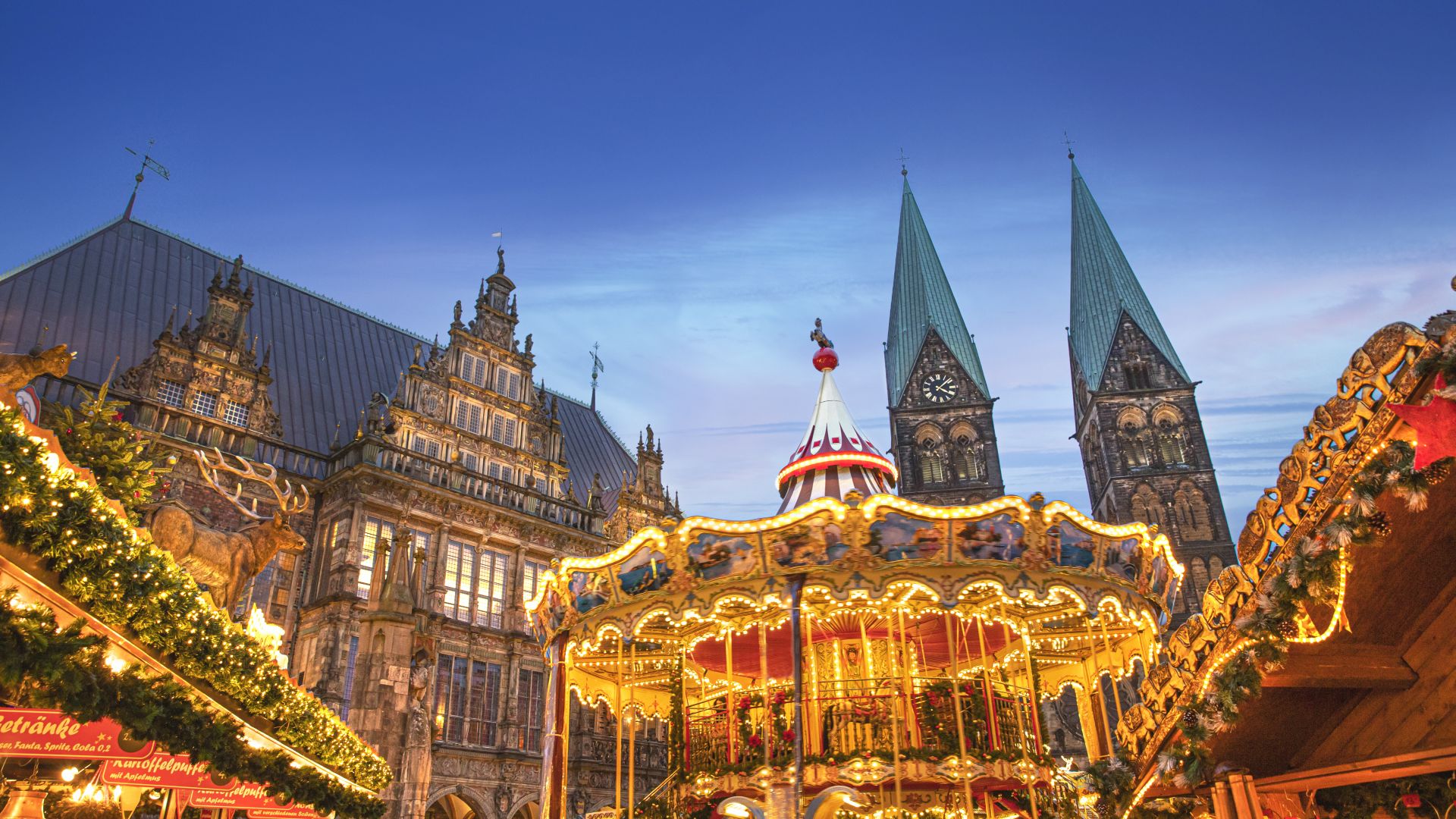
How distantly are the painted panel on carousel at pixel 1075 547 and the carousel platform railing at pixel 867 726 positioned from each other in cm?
167

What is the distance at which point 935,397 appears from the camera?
5106 centimetres

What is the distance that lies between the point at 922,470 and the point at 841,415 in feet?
124

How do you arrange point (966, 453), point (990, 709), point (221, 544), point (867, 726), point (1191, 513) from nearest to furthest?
point (990, 709)
point (867, 726)
point (221, 544)
point (1191, 513)
point (966, 453)

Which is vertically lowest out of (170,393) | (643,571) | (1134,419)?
(643,571)

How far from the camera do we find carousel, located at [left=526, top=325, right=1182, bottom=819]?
9.11m

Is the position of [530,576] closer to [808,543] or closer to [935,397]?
[808,543]

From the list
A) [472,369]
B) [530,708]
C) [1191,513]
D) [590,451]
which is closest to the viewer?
[530,708]

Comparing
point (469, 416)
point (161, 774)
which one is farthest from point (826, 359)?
point (469, 416)

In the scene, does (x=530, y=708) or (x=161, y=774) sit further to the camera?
(x=530, y=708)

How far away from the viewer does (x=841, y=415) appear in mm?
12492

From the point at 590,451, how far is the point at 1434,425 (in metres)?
34.0

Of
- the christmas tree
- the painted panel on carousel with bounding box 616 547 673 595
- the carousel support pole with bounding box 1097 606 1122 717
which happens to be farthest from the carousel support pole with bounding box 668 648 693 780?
the christmas tree

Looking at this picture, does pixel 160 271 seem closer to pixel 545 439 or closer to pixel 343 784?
pixel 545 439

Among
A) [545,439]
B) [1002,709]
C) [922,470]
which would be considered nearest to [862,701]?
[1002,709]
